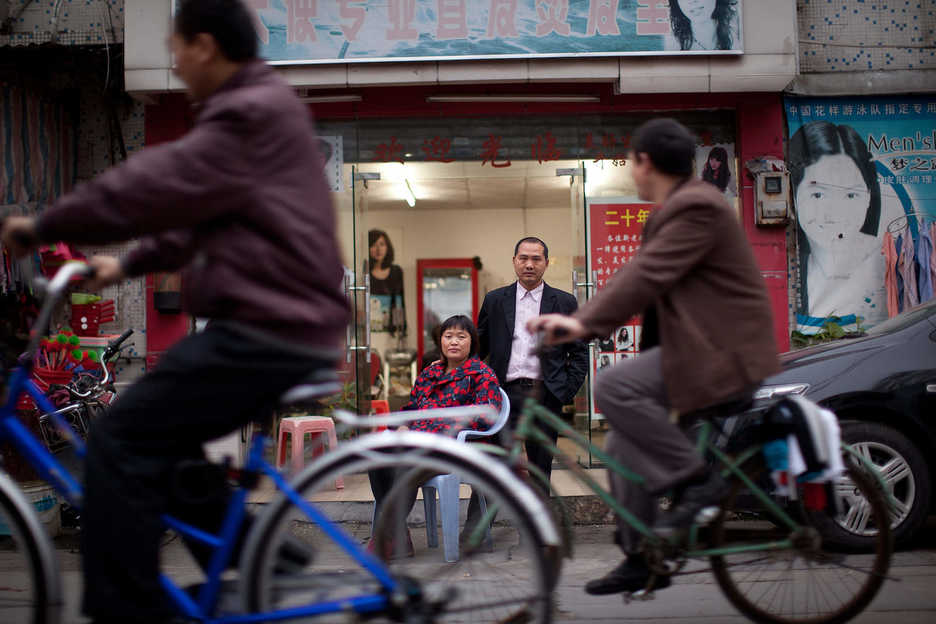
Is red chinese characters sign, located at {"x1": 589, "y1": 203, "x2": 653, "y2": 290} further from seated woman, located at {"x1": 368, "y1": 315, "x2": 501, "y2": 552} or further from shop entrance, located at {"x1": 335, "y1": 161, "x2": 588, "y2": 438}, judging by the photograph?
seated woman, located at {"x1": 368, "y1": 315, "x2": 501, "y2": 552}

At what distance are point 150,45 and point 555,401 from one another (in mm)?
4665

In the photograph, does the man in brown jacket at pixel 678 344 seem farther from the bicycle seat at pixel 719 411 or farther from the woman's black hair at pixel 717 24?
the woman's black hair at pixel 717 24

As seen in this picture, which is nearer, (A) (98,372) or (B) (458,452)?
(B) (458,452)

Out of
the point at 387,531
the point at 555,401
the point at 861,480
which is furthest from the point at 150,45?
the point at 861,480

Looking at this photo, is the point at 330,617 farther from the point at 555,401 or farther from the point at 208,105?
the point at 555,401

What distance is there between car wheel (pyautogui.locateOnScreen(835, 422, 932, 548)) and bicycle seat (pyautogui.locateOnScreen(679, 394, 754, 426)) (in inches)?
73.2

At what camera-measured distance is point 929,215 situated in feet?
23.5

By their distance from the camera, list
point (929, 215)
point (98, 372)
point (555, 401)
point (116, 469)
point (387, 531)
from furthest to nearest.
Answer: point (929, 215)
point (98, 372)
point (555, 401)
point (387, 531)
point (116, 469)

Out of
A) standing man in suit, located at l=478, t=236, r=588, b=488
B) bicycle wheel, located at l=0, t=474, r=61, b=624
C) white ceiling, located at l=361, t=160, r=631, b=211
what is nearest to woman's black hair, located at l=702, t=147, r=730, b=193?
white ceiling, located at l=361, t=160, r=631, b=211

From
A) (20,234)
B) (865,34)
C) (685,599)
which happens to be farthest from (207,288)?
(865,34)

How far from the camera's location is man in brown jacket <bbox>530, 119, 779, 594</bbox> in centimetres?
263

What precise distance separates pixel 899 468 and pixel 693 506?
2.28m

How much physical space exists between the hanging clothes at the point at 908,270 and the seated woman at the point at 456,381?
4.26 metres

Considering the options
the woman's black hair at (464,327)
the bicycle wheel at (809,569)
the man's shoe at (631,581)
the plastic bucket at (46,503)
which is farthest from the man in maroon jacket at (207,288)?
the plastic bucket at (46,503)
